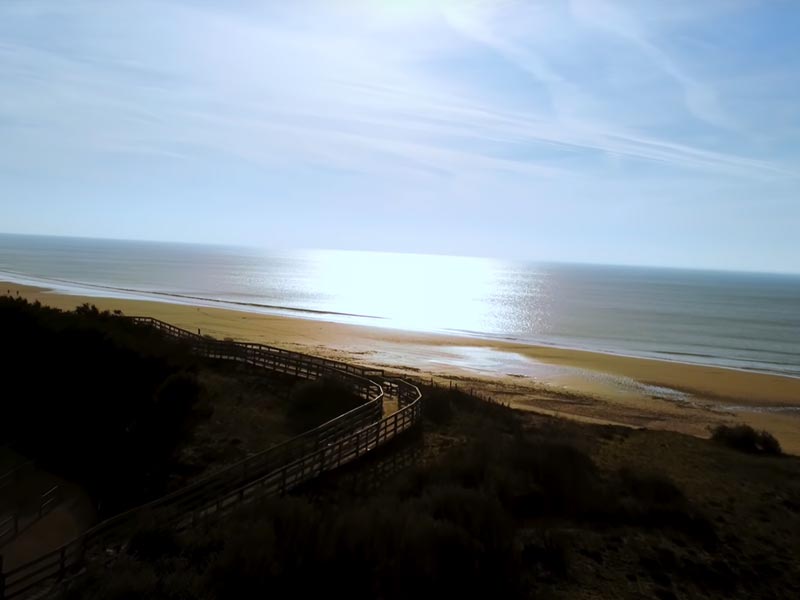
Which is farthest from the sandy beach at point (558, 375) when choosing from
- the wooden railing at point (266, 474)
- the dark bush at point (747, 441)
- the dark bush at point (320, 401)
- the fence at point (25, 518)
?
the fence at point (25, 518)

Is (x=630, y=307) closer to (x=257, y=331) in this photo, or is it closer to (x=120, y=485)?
(x=257, y=331)

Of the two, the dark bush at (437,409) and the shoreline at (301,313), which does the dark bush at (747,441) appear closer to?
the dark bush at (437,409)

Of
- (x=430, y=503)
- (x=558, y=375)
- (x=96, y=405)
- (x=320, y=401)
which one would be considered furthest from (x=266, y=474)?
(x=558, y=375)

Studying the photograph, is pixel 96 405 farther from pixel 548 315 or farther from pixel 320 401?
pixel 548 315

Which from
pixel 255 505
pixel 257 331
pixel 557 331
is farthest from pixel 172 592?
pixel 557 331

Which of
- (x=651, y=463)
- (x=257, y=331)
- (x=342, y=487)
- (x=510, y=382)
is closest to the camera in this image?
(x=342, y=487)

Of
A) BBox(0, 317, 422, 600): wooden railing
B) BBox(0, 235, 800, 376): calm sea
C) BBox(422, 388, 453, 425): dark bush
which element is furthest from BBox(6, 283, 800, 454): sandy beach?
BBox(0, 317, 422, 600): wooden railing
